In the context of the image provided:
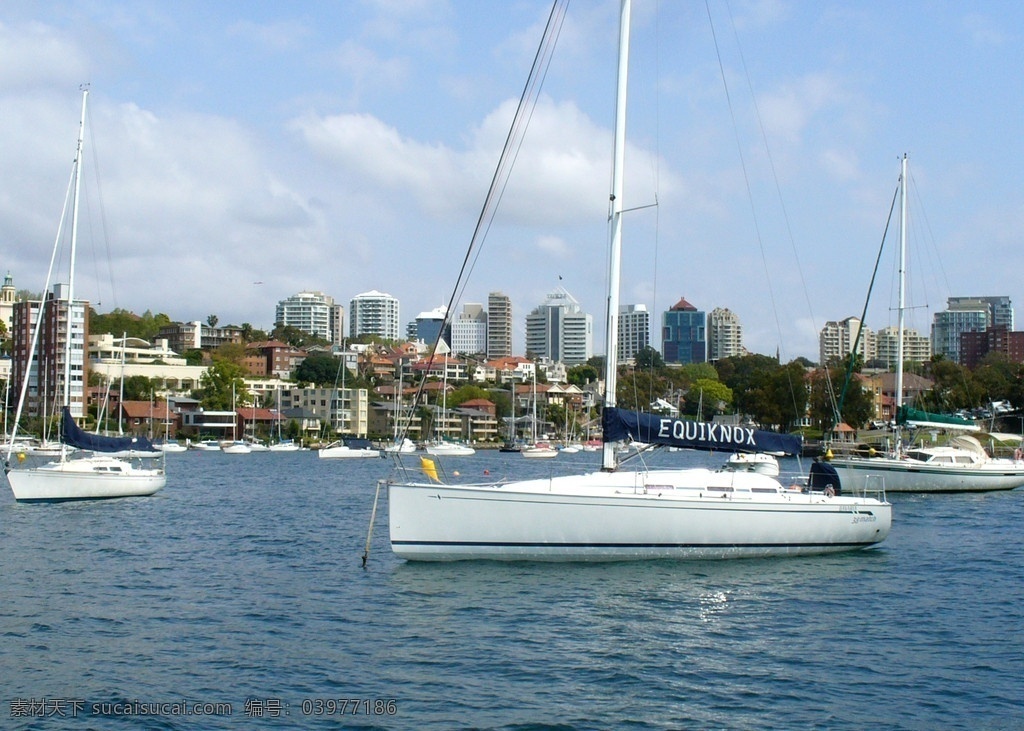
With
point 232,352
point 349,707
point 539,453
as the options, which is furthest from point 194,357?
point 349,707

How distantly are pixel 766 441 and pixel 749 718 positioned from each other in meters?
11.6

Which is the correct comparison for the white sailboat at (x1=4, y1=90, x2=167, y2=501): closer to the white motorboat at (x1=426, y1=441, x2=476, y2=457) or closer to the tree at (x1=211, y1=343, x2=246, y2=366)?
the white motorboat at (x1=426, y1=441, x2=476, y2=457)

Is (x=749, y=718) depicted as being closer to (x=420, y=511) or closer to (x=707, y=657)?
(x=707, y=657)

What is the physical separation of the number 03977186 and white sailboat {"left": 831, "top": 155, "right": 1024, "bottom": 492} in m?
30.7

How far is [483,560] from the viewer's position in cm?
2094

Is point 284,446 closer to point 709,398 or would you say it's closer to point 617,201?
point 709,398

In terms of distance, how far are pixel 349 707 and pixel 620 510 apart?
922 centimetres

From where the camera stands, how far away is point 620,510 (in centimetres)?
2075

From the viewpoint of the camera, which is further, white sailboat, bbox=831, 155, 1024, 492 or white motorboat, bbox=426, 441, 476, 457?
white motorboat, bbox=426, 441, 476, 457

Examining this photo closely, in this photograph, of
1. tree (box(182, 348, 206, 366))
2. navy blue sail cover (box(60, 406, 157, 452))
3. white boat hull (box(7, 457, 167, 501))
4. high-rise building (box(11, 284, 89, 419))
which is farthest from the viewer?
tree (box(182, 348, 206, 366))

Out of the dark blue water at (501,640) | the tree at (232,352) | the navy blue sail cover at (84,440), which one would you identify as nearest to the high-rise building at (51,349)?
the tree at (232,352)

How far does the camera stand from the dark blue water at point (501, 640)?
12.6m

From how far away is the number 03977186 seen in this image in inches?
489

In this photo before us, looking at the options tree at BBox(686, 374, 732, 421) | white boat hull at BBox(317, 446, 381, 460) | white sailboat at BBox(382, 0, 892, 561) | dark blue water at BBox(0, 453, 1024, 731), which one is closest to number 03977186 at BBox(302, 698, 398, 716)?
dark blue water at BBox(0, 453, 1024, 731)
